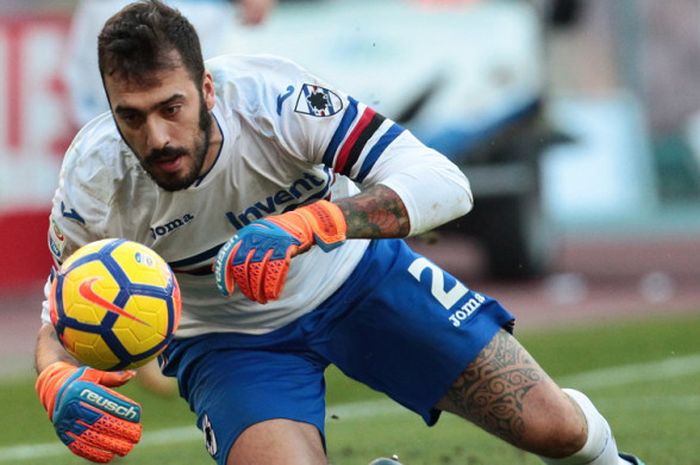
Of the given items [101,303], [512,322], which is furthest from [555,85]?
[101,303]

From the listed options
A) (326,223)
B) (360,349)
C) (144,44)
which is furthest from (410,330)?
(144,44)

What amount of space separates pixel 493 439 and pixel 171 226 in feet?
11.4

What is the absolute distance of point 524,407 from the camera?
6.11 m

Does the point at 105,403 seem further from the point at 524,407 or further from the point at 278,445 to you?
the point at 524,407

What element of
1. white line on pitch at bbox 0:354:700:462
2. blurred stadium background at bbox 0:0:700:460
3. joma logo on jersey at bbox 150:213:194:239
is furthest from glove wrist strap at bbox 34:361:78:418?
blurred stadium background at bbox 0:0:700:460

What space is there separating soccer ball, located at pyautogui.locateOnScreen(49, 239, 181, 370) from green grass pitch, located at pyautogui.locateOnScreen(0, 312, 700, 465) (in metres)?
2.90

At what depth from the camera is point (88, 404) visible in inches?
224

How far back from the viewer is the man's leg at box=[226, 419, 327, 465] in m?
5.92

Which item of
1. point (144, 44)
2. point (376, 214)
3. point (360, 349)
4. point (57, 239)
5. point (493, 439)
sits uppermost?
point (144, 44)

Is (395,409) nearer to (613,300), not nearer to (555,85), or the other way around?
(613,300)

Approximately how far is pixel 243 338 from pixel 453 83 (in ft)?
29.8

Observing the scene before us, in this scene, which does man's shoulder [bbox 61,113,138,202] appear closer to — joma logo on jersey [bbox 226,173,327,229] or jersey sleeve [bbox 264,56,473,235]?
joma logo on jersey [bbox 226,173,327,229]

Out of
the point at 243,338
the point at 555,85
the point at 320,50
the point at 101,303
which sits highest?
the point at 101,303

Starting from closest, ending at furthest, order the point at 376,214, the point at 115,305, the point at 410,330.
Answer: the point at 115,305 → the point at 376,214 → the point at 410,330
